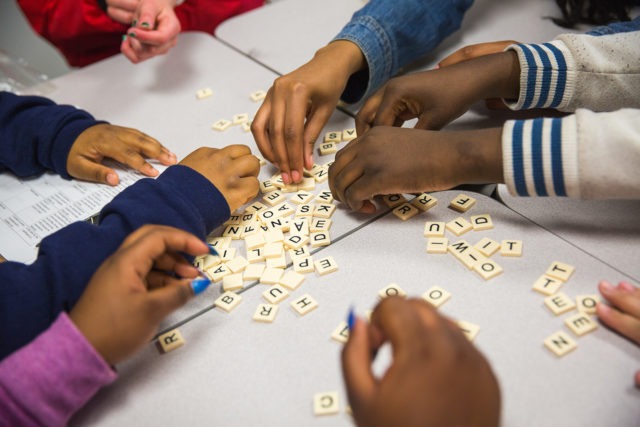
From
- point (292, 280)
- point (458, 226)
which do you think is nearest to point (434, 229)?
point (458, 226)

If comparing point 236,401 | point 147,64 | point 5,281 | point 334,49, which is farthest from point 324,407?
point 147,64

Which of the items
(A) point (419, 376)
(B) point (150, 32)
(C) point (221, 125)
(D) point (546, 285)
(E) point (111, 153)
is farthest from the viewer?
(B) point (150, 32)

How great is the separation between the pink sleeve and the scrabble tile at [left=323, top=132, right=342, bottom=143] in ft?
2.15

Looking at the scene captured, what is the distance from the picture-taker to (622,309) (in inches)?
29.1

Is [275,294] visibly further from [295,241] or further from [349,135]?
[349,135]

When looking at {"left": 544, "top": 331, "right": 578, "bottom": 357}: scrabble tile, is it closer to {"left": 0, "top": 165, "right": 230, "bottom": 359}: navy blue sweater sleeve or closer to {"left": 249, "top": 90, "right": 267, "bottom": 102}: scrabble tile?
{"left": 0, "top": 165, "right": 230, "bottom": 359}: navy blue sweater sleeve

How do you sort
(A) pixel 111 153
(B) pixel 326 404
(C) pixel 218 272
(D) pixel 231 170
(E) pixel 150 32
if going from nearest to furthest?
(B) pixel 326 404 → (C) pixel 218 272 → (D) pixel 231 170 → (A) pixel 111 153 → (E) pixel 150 32

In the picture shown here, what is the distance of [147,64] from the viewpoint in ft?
5.00

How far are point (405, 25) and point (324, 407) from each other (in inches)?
37.2

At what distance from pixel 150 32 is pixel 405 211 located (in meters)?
0.84

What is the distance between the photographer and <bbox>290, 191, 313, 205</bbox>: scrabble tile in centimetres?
102

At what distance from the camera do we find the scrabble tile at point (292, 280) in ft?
2.82

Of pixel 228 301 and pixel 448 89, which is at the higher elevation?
pixel 448 89

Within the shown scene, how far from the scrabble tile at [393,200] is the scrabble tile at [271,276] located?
0.24 meters
